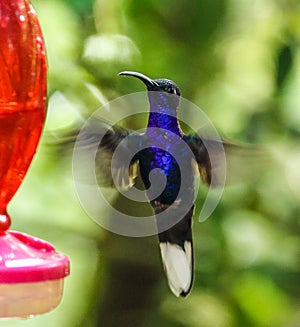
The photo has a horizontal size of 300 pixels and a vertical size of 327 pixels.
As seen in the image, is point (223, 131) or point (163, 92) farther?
point (223, 131)

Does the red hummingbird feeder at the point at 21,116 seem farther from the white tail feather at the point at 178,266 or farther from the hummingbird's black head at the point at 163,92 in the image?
the white tail feather at the point at 178,266

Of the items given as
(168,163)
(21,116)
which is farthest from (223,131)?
(21,116)

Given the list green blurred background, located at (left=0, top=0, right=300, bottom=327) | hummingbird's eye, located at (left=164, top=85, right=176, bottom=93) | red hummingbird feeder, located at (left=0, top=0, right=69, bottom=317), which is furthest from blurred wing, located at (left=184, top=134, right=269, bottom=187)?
green blurred background, located at (left=0, top=0, right=300, bottom=327)

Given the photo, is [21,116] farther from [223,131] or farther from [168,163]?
[223,131]

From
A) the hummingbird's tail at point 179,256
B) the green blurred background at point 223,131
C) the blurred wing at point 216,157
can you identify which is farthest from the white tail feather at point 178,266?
the green blurred background at point 223,131

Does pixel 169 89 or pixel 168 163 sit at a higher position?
pixel 169 89

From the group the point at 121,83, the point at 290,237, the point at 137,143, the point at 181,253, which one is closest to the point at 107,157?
the point at 137,143

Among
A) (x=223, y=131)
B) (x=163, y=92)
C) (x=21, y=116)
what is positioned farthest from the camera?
(x=223, y=131)
